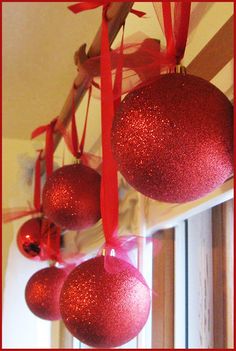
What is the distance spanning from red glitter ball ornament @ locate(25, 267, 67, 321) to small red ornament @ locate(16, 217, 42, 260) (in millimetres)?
163

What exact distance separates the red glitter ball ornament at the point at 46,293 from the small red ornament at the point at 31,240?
0.53 ft

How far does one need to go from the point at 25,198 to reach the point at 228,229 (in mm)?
1273

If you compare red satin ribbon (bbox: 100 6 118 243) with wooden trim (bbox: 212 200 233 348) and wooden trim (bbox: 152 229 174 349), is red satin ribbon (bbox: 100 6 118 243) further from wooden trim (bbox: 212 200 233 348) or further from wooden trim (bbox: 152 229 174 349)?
wooden trim (bbox: 152 229 174 349)

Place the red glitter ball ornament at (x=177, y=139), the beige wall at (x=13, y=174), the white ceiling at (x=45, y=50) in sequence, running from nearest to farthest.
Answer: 1. the red glitter ball ornament at (x=177, y=139)
2. the white ceiling at (x=45, y=50)
3. the beige wall at (x=13, y=174)

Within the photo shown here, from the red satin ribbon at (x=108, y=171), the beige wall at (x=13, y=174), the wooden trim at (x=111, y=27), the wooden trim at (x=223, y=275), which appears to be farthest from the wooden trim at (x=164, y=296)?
the beige wall at (x=13, y=174)

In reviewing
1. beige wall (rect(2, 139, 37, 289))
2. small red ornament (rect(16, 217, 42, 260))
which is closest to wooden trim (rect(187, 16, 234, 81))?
small red ornament (rect(16, 217, 42, 260))

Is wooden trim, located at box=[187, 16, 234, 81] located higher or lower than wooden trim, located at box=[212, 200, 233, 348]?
higher

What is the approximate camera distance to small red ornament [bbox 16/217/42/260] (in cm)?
89

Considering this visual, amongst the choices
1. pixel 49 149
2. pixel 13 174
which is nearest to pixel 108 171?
pixel 49 149

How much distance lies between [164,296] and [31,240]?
24 cm

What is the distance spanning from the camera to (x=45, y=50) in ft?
4.01

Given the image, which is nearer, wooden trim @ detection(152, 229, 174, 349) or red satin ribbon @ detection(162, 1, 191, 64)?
red satin ribbon @ detection(162, 1, 191, 64)

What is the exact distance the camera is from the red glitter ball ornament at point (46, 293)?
0.69 metres

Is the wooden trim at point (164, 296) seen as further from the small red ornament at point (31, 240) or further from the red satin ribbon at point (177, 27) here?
the red satin ribbon at point (177, 27)
